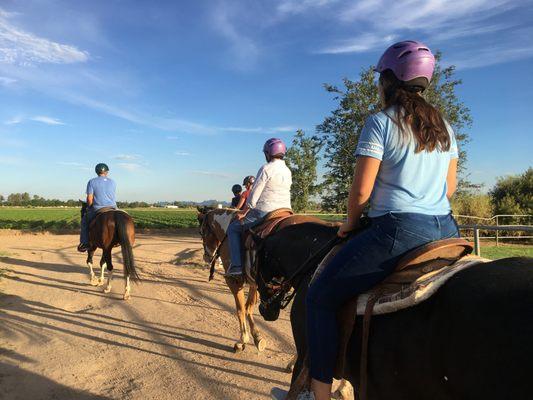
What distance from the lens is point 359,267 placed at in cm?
201

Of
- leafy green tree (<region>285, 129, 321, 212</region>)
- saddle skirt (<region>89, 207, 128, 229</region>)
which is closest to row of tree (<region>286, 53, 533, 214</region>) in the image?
leafy green tree (<region>285, 129, 321, 212</region>)

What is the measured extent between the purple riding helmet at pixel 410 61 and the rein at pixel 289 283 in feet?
3.45

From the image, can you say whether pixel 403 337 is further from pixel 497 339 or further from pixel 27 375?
pixel 27 375

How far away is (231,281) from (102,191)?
5.68m

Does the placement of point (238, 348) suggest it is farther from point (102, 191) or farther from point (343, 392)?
point (102, 191)

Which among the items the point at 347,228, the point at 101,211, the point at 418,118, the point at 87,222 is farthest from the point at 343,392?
the point at 87,222

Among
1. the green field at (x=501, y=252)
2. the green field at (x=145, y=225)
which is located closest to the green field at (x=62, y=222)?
the green field at (x=145, y=225)

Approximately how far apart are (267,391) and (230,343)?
1.46m

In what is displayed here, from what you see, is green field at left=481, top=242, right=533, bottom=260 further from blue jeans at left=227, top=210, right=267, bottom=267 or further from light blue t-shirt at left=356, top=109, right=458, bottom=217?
light blue t-shirt at left=356, top=109, right=458, bottom=217

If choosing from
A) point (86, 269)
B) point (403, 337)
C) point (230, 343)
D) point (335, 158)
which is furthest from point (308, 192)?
point (403, 337)

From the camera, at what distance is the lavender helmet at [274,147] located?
478cm

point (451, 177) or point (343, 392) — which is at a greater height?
point (451, 177)

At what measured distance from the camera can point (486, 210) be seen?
2444 cm

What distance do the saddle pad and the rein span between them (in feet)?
2.11
